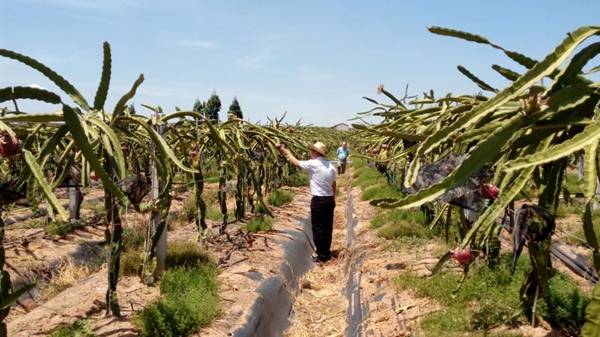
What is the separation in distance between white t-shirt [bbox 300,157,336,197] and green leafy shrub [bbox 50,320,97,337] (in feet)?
13.0

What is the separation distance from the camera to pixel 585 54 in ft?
6.29

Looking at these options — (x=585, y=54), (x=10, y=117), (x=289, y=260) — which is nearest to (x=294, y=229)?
(x=289, y=260)

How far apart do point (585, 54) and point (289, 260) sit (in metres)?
5.10

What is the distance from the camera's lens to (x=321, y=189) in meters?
7.03

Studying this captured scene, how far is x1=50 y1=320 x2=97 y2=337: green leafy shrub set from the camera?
347 cm

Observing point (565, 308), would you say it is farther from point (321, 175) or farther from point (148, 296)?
point (321, 175)

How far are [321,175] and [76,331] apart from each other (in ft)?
13.5

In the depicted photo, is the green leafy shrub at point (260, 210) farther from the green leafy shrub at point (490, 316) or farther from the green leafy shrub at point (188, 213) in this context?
the green leafy shrub at point (490, 316)

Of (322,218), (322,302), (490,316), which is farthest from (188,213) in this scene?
(490,316)

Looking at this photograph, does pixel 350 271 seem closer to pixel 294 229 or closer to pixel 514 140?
pixel 294 229

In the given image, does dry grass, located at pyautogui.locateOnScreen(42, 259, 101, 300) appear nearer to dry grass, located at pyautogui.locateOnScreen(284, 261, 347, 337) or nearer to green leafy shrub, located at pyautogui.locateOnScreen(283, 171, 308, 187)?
dry grass, located at pyautogui.locateOnScreen(284, 261, 347, 337)

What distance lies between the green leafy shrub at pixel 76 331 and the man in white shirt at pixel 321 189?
385cm

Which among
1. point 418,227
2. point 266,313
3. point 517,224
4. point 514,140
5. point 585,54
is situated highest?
point 585,54

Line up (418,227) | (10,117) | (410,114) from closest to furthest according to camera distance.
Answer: (10,117) < (410,114) < (418,227)
